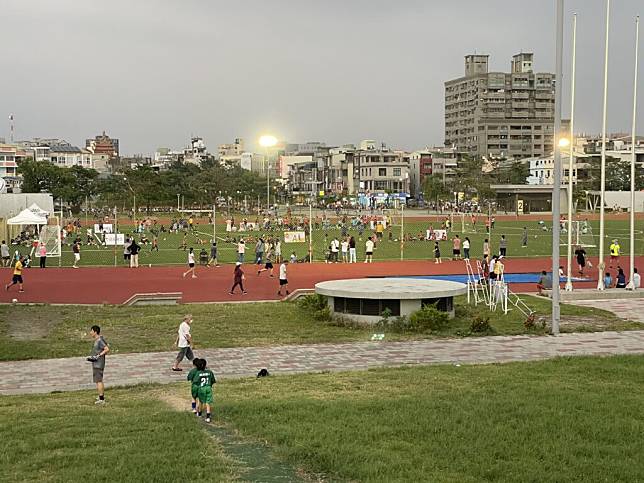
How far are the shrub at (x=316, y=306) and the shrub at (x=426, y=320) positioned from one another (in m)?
2.89

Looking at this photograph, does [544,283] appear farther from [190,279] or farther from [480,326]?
[190,279]

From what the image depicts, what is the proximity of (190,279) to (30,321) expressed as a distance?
12515 millimetres

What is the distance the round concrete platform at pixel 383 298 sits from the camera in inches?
939

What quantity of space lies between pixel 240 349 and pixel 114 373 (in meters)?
3.76

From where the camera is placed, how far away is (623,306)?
28.2 metres

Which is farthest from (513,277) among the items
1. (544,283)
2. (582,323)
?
(582,323)

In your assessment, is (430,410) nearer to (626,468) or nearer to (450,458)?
(450,458)

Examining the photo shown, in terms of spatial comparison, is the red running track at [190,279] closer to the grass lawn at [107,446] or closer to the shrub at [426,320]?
the shrub at [426,320]

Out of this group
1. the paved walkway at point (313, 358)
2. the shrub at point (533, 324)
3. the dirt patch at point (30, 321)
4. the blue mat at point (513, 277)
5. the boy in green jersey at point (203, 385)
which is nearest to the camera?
the boy in green jersey at point (203, 385)

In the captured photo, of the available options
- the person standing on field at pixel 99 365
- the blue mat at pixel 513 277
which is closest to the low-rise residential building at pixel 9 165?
the blue mat at pixel 513 277

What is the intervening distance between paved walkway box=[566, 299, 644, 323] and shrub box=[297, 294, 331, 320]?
924 centimetres

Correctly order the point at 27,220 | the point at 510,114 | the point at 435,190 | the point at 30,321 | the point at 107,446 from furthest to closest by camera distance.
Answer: the point at 510,114
the point at 435,190
the point at 27,220
the point at 30,321
the point at 107,446

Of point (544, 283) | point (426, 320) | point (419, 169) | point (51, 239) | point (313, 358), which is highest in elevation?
point (419, 169)

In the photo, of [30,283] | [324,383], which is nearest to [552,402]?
[324,383]
